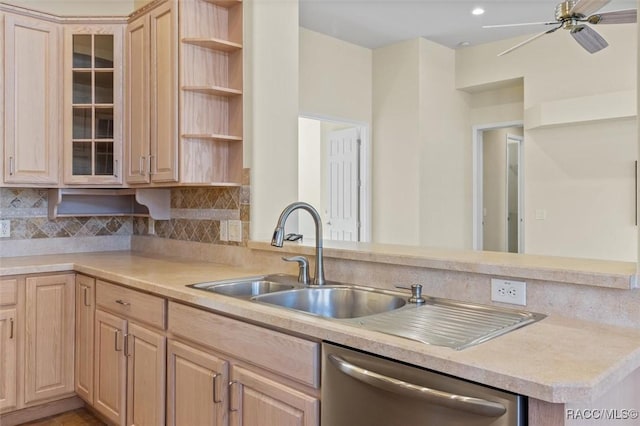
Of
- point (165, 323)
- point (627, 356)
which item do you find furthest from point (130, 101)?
point (627, 356)

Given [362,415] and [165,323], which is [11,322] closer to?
[165,323]

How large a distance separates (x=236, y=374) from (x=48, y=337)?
1.60 m

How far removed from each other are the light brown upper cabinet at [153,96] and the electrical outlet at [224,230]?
39 centimetres

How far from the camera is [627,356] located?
3.82 feet

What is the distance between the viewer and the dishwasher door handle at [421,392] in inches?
42.0

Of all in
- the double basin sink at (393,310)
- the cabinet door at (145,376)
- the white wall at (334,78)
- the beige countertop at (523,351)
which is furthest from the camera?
the white wall at (334,78)

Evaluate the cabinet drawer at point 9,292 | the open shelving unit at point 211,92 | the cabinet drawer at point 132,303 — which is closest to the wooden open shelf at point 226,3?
the open shelving unit at point 211,92

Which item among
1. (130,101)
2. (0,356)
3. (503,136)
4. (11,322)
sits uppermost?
(503,136)

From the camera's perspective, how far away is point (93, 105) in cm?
316

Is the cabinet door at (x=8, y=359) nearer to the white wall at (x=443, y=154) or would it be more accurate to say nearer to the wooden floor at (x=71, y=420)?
the wooden floor at (x=71, y=420)

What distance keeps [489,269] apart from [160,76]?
7.05 ft

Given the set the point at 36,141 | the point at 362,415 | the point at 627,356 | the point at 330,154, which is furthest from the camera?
the point at 330,154

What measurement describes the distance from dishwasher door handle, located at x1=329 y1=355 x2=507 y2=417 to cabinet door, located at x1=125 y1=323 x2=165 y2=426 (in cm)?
106

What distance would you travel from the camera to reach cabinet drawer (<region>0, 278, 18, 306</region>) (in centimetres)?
260
